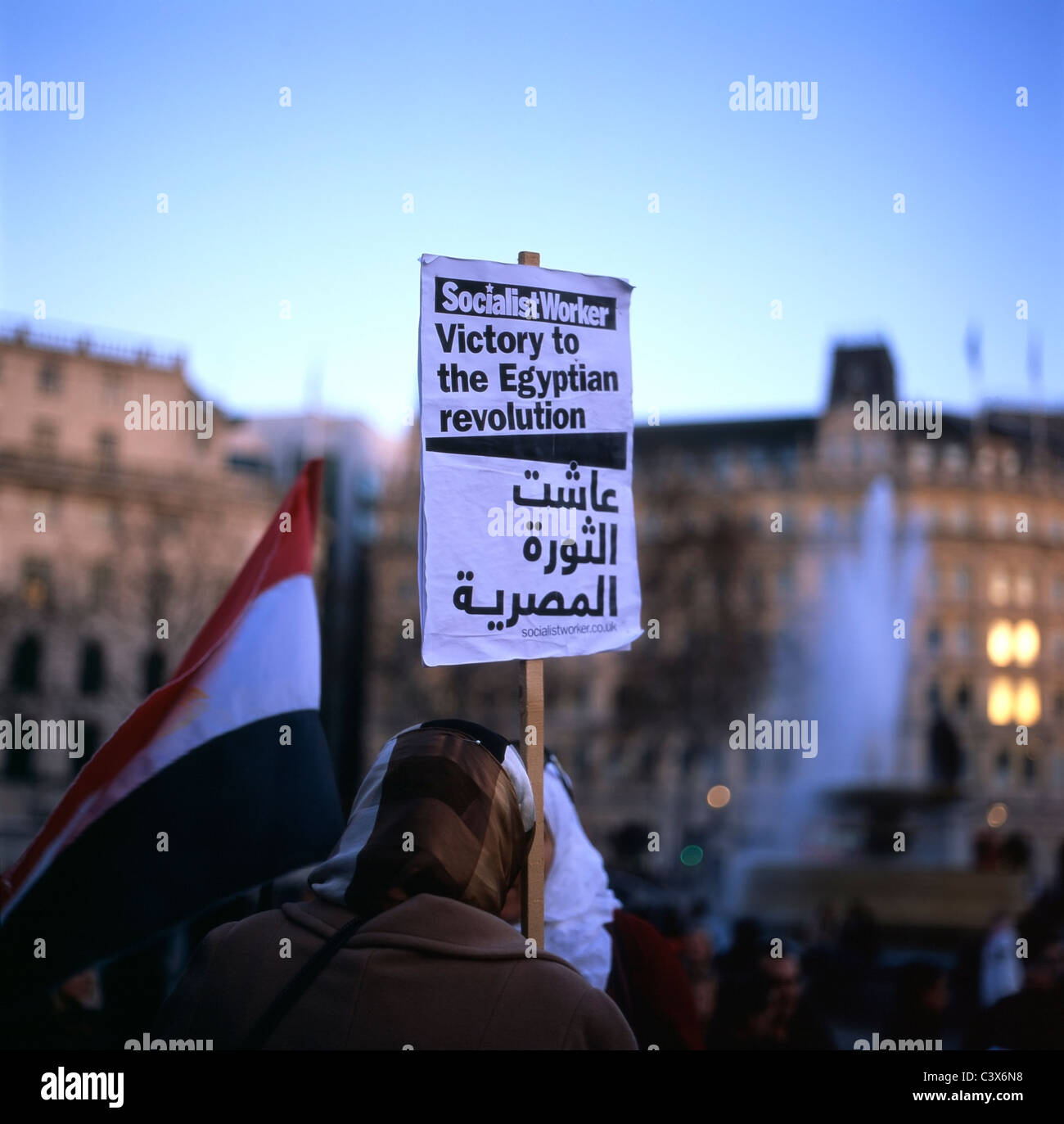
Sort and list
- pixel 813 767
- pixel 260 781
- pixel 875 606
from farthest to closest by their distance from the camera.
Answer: pixel 813 767, pixel 875 606, pixel 260 781

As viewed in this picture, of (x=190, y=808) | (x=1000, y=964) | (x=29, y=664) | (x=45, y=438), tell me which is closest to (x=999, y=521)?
(x=45, y=438)

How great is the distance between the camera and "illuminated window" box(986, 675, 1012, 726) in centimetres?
7038

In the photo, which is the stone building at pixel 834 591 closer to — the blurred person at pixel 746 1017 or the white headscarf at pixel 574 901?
the blurred person at pixel 746 1017

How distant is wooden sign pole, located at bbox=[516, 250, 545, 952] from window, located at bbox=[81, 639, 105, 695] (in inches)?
2113

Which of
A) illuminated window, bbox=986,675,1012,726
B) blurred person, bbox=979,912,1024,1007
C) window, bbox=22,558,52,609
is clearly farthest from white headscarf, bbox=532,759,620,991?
illuminated window, bbox=986,675,1012,726

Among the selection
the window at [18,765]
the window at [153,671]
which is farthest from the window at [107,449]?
the window at [18,765]

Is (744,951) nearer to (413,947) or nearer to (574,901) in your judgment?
(574,901)

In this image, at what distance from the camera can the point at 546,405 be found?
4.11m

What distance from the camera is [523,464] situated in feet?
13.2

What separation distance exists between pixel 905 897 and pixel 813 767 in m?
33.7

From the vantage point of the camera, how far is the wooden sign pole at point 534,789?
3309 mm

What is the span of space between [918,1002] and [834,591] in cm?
6132
